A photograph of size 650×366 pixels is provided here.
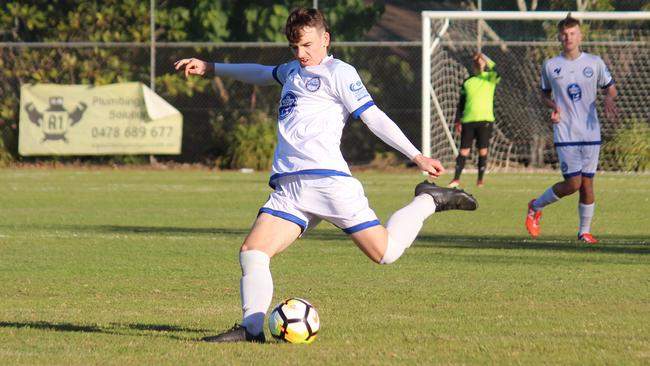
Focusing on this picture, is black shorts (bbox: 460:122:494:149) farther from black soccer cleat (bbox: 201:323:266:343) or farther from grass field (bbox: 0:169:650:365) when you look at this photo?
black soccer cleat (bbox: 201:323:266:343)

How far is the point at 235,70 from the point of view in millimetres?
7625

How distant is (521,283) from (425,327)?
222 centimetres

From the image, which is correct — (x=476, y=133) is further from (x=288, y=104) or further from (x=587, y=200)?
(x=288, y=104)

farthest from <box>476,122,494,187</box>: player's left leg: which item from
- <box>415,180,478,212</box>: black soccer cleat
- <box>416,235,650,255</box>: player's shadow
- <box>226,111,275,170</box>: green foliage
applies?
<box>415,180,478,212</box>: black soccer cleat

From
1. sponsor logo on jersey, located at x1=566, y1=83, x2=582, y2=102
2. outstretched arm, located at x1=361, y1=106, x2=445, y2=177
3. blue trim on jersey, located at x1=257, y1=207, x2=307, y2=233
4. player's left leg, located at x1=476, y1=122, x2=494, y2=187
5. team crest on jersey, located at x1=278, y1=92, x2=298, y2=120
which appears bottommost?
player's left leg, located at x1=476, y1=122, x2=494, y2=187

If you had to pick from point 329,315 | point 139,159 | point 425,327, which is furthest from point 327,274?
point 139,159

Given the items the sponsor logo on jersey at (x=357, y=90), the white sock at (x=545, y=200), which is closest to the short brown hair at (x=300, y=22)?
the sponsor logo on jersey at (x=357, y=90)

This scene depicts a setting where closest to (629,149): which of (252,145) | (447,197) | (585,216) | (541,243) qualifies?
(252,145)

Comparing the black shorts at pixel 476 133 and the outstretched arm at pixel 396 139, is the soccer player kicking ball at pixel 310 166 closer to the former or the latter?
the outstretched arm at pixel 396 139

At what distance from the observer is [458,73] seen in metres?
26.8

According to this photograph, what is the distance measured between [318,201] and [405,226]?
23.7 inches

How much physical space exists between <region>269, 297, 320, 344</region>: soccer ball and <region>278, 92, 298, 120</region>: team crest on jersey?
0.98 metres

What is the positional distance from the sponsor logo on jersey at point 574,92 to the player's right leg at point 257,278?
6.56 m

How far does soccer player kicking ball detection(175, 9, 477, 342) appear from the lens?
6863mm
